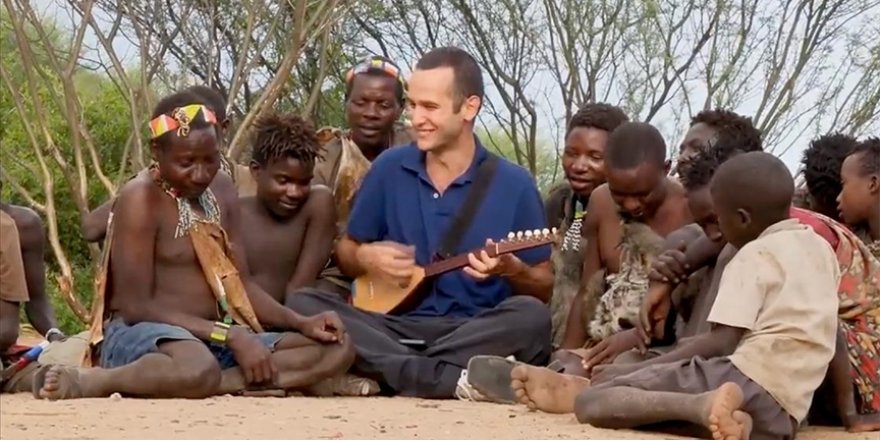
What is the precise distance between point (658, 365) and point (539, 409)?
0.61 meters

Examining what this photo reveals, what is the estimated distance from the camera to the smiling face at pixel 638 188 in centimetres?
614

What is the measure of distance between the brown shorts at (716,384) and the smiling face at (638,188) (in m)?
1.26

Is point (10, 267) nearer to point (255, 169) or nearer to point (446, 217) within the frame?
point (255, 169)

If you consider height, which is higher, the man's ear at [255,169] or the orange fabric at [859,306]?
the man's ear at [255,169]

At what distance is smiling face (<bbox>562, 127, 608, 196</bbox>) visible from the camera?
6.82 m

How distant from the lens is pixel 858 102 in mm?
13039

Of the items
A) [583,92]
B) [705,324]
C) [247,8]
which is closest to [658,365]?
[705,324]

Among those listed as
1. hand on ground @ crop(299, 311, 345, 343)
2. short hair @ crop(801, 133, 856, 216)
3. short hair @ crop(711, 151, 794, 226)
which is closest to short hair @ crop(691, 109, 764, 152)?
short hair @ crop(801, 133, 856, 216)

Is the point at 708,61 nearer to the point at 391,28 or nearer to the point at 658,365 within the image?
the point at 391,28

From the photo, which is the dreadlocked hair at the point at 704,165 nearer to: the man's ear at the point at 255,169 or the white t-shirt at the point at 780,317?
the white t-shirt at the point at 780,317

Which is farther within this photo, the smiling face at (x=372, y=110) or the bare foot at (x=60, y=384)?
the smiling face at (x=372, y=110)

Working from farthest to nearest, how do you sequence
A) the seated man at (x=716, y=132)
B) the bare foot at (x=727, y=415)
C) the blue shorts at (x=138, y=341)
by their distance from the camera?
the seated man at (x=716, y=132)
the blue shorts at (x=138, y=341)
the bare foot at (x=727, y=415)

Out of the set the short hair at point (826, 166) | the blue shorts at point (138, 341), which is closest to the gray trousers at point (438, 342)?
the blue shorts at point (138, 341)

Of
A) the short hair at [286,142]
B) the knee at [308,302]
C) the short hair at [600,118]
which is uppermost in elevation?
the short hair at [600,118]
